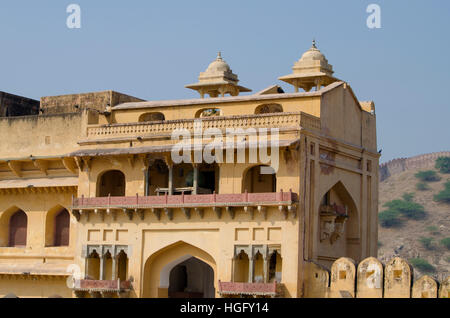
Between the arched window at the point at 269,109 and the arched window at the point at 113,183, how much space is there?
5.25 metres

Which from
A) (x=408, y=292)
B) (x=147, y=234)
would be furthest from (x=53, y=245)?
(x=408, y=292)

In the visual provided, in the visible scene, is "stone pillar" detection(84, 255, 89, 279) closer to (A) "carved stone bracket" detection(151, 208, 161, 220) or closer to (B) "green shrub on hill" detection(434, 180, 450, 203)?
(A) "carved stone bracket" detection(151, 208, 161, 220)

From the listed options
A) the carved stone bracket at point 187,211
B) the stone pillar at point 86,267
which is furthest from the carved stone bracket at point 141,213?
the stone pillar at point 86,267

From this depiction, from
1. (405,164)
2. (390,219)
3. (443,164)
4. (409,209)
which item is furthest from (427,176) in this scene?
(390,219)

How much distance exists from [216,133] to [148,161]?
255 cm

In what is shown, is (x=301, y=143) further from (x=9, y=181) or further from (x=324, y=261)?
(x=9, y=181)

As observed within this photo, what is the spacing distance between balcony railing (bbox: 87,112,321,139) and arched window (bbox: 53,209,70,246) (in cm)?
331

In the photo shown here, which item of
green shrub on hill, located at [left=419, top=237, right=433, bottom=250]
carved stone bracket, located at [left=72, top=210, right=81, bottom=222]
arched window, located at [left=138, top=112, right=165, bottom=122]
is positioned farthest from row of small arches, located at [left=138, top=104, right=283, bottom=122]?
green shrub on hill, located at [left=419, top=237, right=433, bottom=250]

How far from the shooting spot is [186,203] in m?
34.5

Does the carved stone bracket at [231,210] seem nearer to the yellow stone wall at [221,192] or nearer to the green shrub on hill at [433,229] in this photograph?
the yellow stone wall at [221,192]

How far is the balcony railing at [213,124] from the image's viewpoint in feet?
110

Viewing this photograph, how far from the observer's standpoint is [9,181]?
39.1 metres

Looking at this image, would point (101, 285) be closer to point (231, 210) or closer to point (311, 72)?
point (231, 210)

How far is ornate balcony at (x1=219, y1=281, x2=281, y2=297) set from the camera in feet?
107
